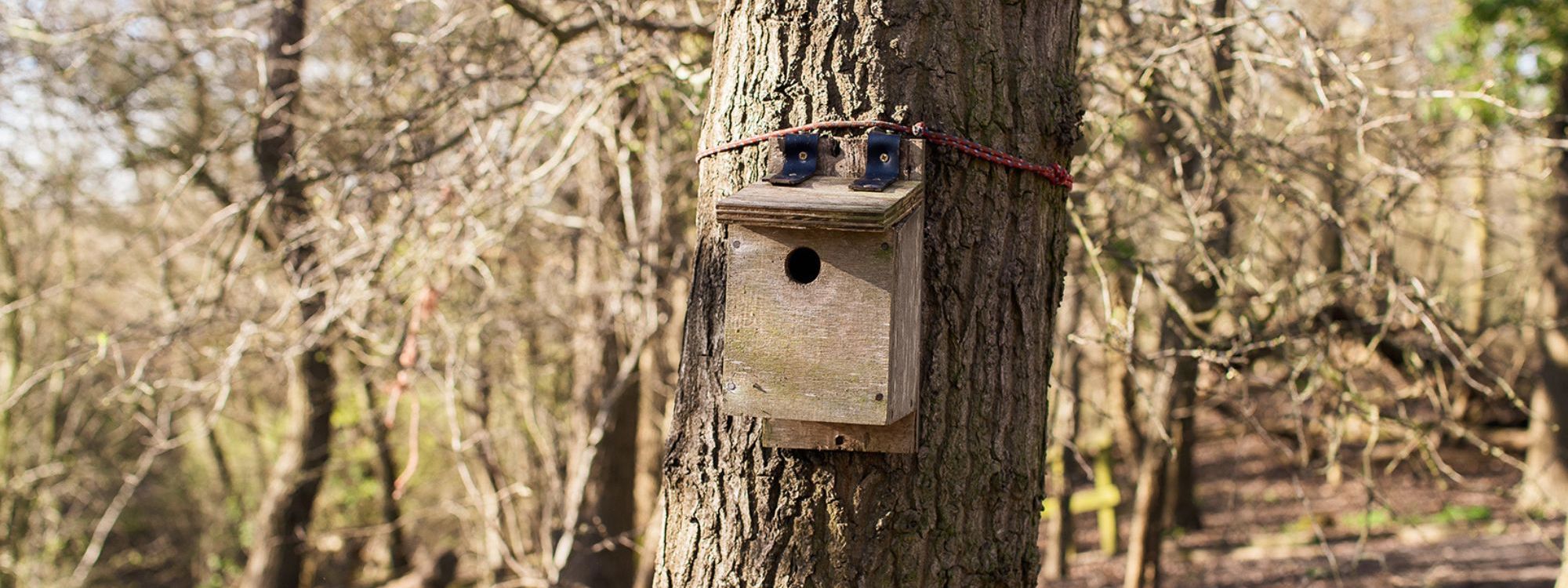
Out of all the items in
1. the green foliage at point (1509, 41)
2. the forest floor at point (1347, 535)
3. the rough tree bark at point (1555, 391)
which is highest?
the green foliage at point (1509, 41)

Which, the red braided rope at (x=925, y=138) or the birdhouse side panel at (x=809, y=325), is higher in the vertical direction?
the red braided rope at (x=925, y=138)

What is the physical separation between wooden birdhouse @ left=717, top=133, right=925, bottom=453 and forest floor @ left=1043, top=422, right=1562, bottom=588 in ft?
15.1

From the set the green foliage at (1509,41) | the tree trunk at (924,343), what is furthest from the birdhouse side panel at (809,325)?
the green foliage at (1509,41)

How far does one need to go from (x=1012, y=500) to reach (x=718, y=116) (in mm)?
925

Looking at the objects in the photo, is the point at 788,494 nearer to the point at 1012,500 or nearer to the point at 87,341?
the point at 1012,500

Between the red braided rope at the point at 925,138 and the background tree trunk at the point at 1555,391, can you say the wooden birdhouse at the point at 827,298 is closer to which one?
the red braided rope at the point at 925,138

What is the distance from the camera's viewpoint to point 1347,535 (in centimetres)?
1010

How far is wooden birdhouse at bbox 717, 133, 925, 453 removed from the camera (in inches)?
76.5

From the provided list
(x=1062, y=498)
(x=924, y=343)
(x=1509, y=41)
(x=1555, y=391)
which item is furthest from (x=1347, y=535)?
(x=924, y=343)

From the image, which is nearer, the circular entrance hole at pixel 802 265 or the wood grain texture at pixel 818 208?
the wood grain texture at pixel 818 208

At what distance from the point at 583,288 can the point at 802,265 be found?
13.5ft

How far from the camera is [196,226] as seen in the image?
387 inches

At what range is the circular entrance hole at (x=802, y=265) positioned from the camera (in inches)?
78.7

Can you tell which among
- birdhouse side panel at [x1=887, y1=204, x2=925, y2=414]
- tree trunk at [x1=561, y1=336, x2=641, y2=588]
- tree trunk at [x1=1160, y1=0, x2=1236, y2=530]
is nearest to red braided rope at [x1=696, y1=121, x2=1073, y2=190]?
birdhouse side panel at [x1=887, y1=204, x2=925, y2=414]
